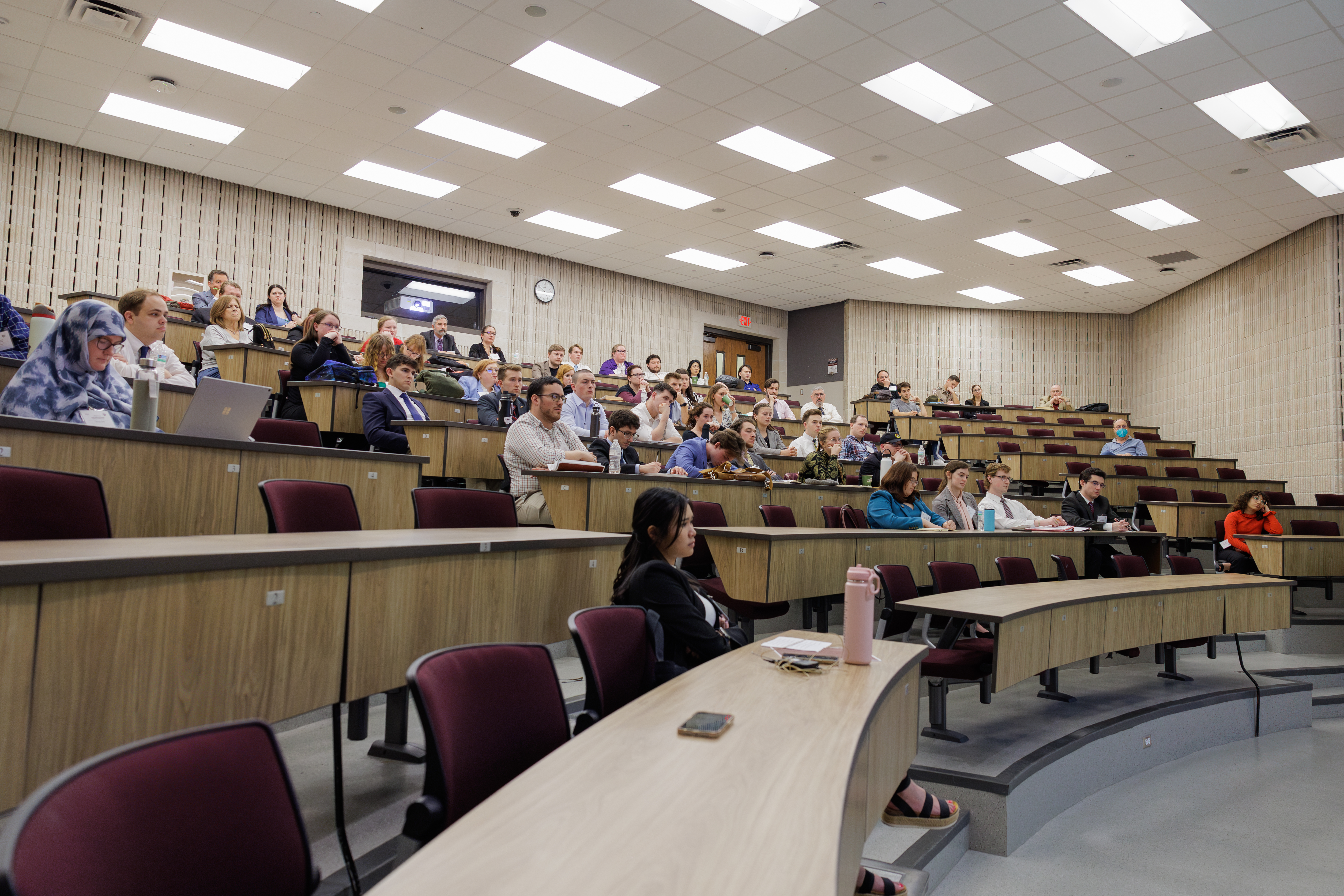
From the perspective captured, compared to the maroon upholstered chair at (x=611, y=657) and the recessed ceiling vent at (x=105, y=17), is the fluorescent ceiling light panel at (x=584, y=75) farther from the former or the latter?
the maroon upholstered chair at (x=611, y=657)

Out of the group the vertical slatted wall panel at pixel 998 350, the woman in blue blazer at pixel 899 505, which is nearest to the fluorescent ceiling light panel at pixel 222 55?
the woman in blue blazer at pixel 899 505

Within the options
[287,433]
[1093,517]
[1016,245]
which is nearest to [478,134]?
[287,433]

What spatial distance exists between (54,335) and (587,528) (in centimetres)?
245

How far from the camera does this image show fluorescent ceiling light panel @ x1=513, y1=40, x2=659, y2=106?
269 inches

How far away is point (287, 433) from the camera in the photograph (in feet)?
13.3

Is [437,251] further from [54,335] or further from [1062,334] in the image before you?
[1062,334]

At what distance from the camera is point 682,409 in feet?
26.9

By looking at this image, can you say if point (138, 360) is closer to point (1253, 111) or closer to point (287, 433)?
point (287, 433)

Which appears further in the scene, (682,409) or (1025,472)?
(1025,472)

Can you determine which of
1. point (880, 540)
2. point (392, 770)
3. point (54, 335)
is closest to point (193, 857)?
point (392, 770)

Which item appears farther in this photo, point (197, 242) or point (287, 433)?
point (197, 242)

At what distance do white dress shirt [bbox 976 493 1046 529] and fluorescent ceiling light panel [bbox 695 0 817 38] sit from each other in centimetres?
394

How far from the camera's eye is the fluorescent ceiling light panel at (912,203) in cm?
941

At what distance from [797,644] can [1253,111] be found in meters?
7.71
